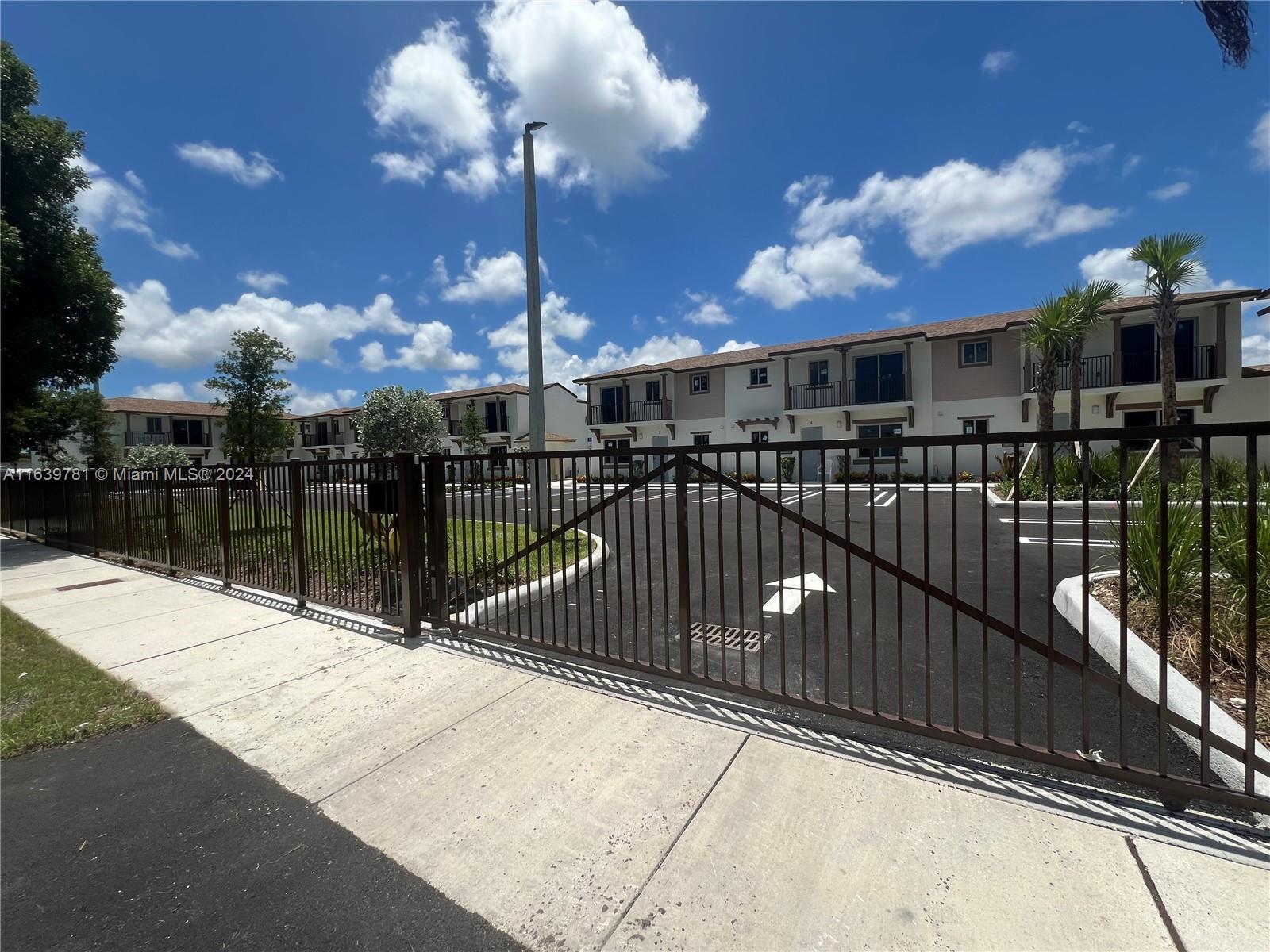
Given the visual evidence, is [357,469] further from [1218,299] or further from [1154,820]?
[1218,299]

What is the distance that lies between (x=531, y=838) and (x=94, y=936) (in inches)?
61.9

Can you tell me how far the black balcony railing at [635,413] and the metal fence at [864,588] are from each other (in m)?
24.3

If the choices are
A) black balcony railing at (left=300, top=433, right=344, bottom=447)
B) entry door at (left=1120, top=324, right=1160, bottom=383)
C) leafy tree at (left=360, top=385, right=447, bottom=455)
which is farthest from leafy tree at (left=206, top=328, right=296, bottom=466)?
black balcony railing at (left=300, top=433, right=344, bottom=447)

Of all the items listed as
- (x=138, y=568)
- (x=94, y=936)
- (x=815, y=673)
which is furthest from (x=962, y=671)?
(x=138, y=568)

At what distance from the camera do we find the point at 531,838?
98.8 inches

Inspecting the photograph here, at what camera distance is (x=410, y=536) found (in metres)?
5.21

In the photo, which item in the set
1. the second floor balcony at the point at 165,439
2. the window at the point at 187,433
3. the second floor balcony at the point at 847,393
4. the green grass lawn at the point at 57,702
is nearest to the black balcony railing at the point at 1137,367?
the second floor balcony at the point at 847,393

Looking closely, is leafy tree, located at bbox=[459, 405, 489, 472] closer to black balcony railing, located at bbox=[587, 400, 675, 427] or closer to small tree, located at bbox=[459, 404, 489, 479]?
small tree, located at bbox=[459, 404, 489, 479]

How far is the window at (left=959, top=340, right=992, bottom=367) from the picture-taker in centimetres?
2528

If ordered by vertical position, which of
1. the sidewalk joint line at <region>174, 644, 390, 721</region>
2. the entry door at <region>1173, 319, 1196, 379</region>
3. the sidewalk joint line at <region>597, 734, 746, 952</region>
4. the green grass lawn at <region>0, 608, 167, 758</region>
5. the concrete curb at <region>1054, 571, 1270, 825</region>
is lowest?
the sidewalk joint line at <region>597, 734, 746, 952</region>

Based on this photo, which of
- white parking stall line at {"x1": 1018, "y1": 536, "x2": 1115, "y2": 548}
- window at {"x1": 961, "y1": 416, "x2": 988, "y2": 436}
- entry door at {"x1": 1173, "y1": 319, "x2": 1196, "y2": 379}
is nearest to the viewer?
white parking stall line at {"x1": 1018, "y1": 536, "x2": 1115, "y2": 548}

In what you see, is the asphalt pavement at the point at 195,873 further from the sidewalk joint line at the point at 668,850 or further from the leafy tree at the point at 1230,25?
the leafy tree at the point at 1230,25

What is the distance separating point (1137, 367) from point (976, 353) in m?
5.67

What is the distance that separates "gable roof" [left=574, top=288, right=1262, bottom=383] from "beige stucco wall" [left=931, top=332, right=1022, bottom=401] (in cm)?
65
